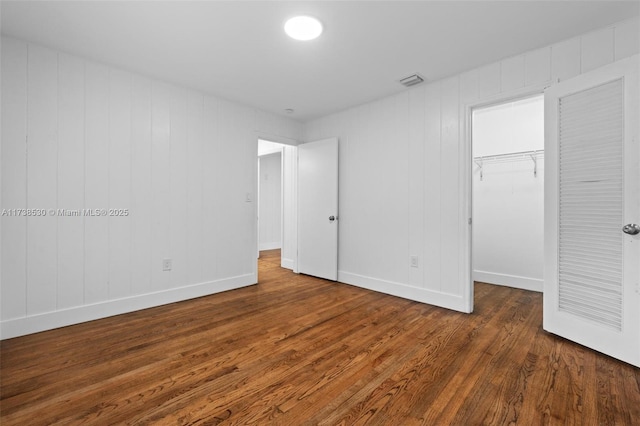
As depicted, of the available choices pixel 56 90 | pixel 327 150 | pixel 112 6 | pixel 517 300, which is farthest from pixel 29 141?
pixel 517 300

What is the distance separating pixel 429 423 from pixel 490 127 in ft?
13.6

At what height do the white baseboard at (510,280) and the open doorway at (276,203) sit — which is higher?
the open doorway at (276,203)

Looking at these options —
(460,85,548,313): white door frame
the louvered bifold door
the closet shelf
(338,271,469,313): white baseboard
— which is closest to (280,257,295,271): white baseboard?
(338,271,469,313): white baseboard

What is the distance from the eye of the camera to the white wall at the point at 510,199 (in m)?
3.83

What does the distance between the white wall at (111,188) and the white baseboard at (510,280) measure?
3432mm

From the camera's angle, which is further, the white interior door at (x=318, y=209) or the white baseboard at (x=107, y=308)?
the white interior door at (x=318, y=209)

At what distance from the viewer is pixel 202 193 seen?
358 cm

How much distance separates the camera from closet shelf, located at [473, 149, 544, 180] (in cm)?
383

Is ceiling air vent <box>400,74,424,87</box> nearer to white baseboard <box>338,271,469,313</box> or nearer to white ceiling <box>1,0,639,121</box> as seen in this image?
white ceiling <box>1,0,639,121</box>

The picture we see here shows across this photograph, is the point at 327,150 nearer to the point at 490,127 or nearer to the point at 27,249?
the point at 490,127

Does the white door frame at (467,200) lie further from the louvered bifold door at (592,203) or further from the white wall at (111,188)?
the white wall at (111,188)

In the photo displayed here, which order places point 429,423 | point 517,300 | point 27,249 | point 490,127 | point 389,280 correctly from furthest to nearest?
1. point 490,127
2. point 389,280
3. point 517,300
4. point 27,249
5. point 429,423

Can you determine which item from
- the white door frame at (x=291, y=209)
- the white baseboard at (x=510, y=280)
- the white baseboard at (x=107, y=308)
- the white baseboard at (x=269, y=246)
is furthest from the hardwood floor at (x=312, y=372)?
the white baseboard at (x=269, y=246)

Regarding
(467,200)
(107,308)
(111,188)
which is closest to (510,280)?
(467,200)
